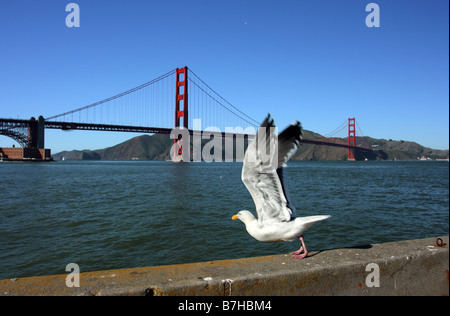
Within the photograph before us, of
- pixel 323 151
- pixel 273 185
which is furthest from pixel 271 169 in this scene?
pixel 323 151

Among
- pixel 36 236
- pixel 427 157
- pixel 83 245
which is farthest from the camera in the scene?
pixel 427 157

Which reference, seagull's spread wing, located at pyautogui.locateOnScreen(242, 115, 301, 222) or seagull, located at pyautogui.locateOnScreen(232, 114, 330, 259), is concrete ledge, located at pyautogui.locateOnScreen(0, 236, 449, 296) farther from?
seagull's spread wing, located at pyautogui.locateOnScreen(242, 115, 301, 222)

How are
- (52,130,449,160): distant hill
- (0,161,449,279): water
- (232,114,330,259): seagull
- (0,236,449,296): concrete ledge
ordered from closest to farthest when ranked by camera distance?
(0,236,449,296): concrete ledge → (232,114,330,259): seagull → (0,161,449,279): water → (52,130,449,160): distant hill

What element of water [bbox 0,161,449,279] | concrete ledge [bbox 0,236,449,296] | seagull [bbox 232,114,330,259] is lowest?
water [bbox 0,161,449,279]

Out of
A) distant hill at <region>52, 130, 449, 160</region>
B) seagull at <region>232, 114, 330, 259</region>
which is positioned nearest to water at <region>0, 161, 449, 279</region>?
seagull at <region>232, 114, 330, 259</region>

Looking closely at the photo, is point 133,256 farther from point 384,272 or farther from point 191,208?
point 191,208

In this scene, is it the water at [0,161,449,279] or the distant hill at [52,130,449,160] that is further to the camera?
the distant hill at [52,130,449,160]

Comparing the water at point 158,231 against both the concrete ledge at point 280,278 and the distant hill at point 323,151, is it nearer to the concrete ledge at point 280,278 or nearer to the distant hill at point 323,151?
the concrete ledge at point 280,278

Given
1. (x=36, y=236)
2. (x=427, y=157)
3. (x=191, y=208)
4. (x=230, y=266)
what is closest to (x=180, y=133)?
(x=191, y=208)
